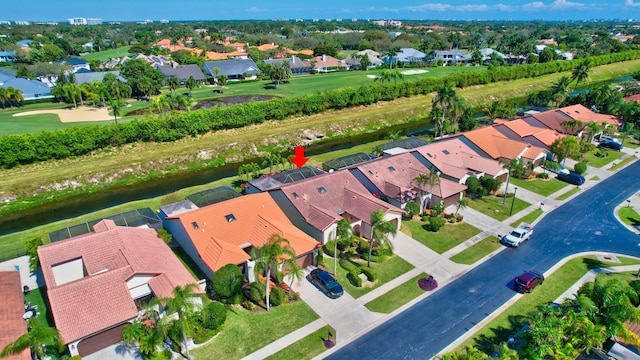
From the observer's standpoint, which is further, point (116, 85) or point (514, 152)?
point (116, 85)

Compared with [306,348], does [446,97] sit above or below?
above

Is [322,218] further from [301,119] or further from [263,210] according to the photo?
[301,119]

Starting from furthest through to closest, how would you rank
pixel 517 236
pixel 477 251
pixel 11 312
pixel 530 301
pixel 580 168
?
pixel 580 168 → pixel 517 236 → pixel 477 251 → pixel 530 301 → pixel 11 312

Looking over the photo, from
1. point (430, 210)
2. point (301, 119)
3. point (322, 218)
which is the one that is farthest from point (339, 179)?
point (301, 119)

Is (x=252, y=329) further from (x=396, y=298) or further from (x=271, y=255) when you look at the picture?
(x=396, y=298)

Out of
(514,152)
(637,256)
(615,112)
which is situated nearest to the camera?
(637,256)

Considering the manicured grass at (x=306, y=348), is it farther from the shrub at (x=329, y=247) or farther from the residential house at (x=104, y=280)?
the shrub at (x=329, y=247)

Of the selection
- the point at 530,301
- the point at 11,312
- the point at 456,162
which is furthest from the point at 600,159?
the point at 11,312
